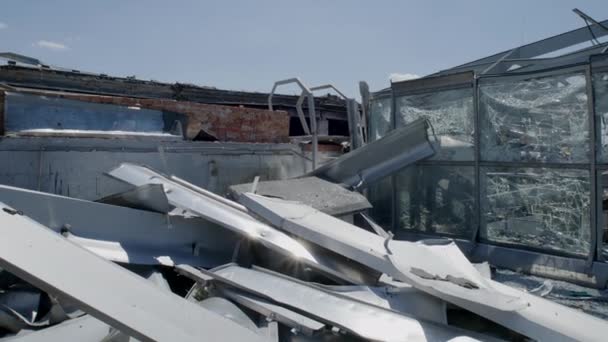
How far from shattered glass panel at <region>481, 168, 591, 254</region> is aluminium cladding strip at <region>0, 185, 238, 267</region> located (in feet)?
9.59

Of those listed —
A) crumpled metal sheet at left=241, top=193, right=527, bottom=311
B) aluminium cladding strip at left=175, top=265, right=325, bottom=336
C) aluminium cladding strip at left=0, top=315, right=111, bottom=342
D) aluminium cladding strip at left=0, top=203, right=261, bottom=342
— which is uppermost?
aluminium cladding strip at left=0, top=203, right=261, bottom=342

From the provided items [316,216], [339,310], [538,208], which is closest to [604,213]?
[538,208]

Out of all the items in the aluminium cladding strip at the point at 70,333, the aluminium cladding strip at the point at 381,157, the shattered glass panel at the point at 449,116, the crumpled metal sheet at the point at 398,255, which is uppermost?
the shattered glass panel at the point at 449,116

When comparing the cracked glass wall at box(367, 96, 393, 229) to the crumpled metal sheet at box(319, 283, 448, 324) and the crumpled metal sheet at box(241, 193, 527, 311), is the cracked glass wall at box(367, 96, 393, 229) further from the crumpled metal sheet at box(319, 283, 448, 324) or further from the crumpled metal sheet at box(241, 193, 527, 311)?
the crumpled metal sheet at box(319, 283, 448, 324)

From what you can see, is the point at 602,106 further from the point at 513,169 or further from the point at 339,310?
the point at 339,310

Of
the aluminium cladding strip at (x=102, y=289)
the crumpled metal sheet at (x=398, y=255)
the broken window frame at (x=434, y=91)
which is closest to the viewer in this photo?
the aluminium cladding strip at (x=102, y=289)

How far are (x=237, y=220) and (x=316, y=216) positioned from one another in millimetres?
645

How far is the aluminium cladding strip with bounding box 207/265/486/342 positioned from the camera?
2.13 metres

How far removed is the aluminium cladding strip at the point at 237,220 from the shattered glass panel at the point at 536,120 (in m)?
2.56

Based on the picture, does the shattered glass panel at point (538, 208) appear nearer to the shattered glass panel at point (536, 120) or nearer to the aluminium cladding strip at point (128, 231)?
the shattered glass panel at point (536, 120)

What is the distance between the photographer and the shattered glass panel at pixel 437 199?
4.88 metres

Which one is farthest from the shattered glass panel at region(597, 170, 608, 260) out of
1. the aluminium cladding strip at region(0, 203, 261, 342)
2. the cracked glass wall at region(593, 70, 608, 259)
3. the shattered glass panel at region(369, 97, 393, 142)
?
the aluminium cladding strip at region(0, 203, 261, 342)

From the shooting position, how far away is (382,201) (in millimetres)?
5762

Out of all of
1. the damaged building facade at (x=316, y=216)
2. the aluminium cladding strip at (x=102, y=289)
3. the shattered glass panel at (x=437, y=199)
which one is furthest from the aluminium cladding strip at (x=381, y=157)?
the aluminium cladding strip at (x=102, y=289)
